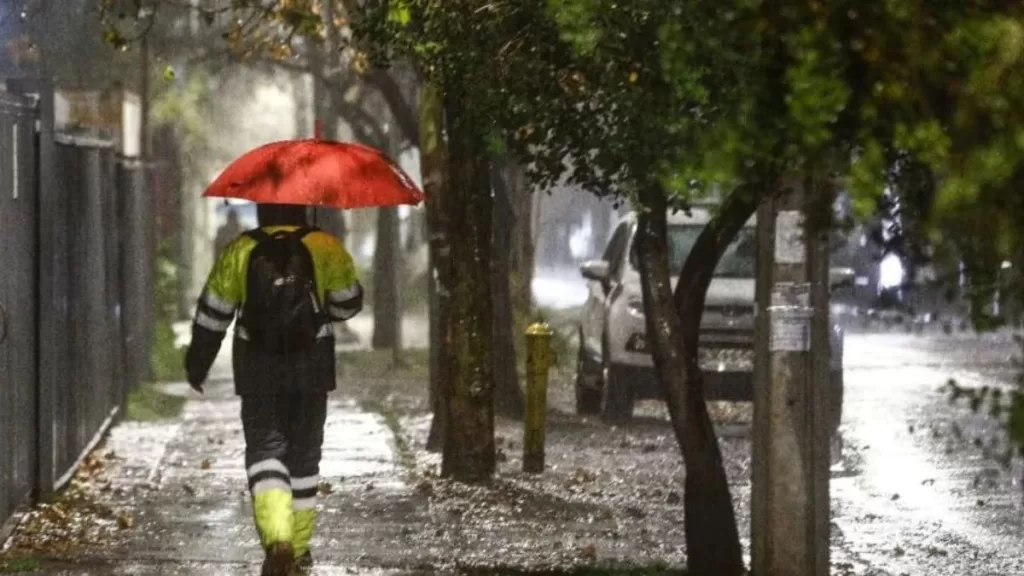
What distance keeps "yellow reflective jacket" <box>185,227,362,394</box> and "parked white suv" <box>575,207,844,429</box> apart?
7.30 m

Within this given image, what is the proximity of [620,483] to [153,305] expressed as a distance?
1105 cm

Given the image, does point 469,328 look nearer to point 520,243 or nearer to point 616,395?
point 616,395

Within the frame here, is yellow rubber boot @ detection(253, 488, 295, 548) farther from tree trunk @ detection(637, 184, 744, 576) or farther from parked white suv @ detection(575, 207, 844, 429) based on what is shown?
parked white suv @ detection(575, 207, 844, 429)

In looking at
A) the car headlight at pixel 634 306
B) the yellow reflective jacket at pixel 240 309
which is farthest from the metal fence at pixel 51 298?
the car headlight at pixel 634 306

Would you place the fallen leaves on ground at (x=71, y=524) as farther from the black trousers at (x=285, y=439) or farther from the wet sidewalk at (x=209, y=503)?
the black trousers at (x=285, y=439)

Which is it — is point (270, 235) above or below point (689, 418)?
above

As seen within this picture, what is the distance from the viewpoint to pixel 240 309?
29.2 ft

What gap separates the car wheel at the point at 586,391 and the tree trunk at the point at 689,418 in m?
9.23

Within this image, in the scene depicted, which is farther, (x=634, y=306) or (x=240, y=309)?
(x=634, y=306)

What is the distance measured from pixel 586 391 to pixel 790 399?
1025cm

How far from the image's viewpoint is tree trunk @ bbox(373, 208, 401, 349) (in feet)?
95.4

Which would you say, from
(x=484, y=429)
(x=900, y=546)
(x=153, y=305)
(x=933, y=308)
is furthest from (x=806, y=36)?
(x=153, y=305)

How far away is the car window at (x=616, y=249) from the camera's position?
1748 centimetres

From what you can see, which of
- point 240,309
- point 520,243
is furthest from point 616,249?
point 240,309
